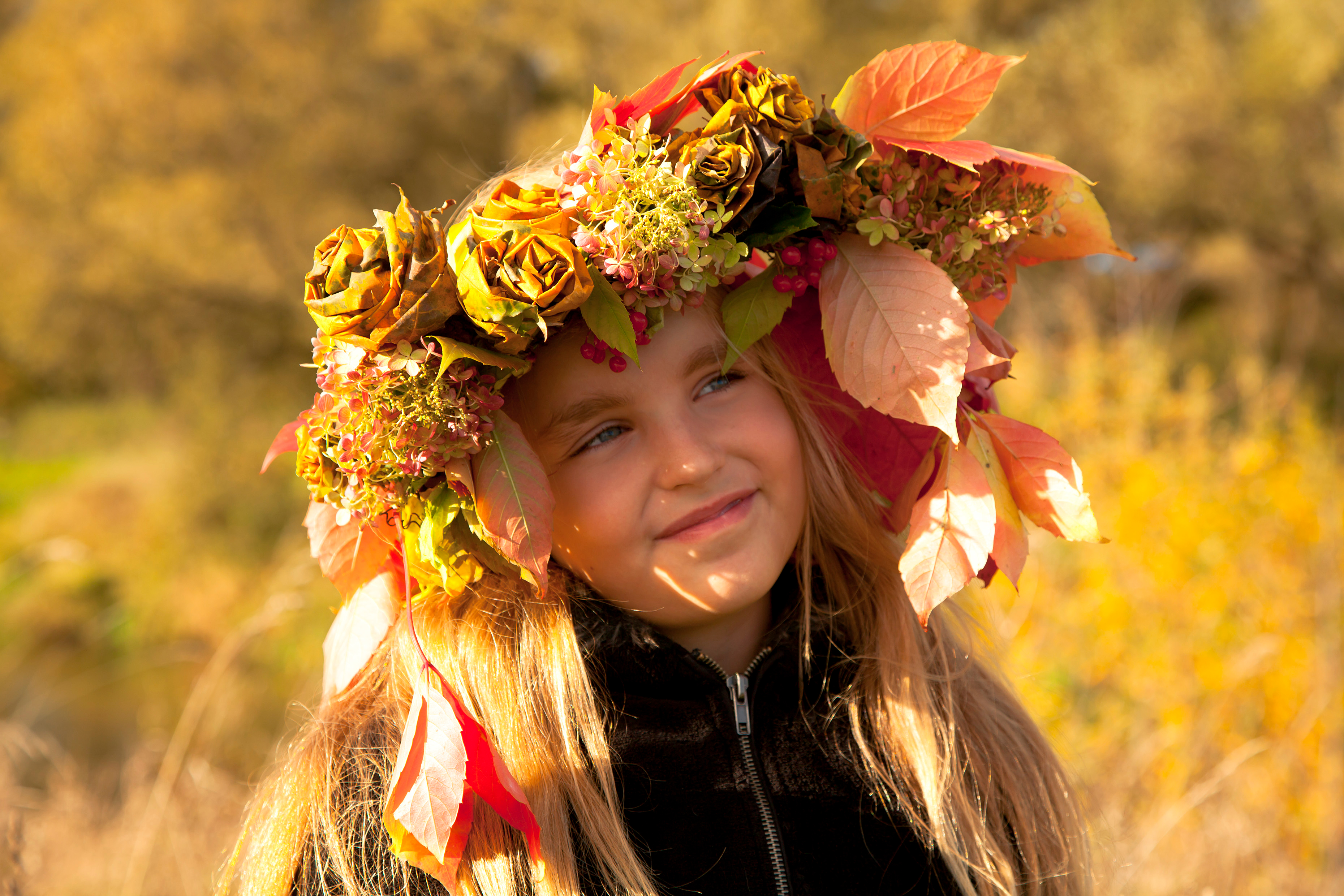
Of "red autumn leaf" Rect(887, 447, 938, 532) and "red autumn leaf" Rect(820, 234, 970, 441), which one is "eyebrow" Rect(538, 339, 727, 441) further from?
"red autumn leaf" Rect(887, 447, 938, 532)

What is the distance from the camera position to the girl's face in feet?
4.64

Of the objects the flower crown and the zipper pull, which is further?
the zipper pull

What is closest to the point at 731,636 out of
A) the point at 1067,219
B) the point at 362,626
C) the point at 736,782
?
the point at 736,782

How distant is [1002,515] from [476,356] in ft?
2.39

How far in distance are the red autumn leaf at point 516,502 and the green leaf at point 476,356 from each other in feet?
0.26

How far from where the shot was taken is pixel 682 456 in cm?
140

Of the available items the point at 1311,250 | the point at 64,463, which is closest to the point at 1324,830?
the point at 1311,250

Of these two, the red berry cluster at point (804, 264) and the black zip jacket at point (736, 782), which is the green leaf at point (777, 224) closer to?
the red berry cluster at point (804, 264)

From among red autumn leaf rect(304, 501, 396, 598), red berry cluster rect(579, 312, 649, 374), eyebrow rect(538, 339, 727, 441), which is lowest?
red autumn leaf rect(304, 501, 396, 598)

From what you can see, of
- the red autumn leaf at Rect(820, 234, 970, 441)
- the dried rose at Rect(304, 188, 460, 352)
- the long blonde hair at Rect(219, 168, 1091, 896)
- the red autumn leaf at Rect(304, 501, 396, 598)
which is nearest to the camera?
the dried rose at Rect(304, 188, 460, 352)

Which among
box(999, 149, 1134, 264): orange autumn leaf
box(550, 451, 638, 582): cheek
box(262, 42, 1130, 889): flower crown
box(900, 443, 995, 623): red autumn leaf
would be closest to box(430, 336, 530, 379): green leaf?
box(262, 42, 1130, 889): flower crown

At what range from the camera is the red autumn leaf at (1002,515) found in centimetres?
133

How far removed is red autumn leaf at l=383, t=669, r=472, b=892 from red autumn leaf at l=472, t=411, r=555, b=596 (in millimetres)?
196

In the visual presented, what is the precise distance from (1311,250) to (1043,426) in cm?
776
